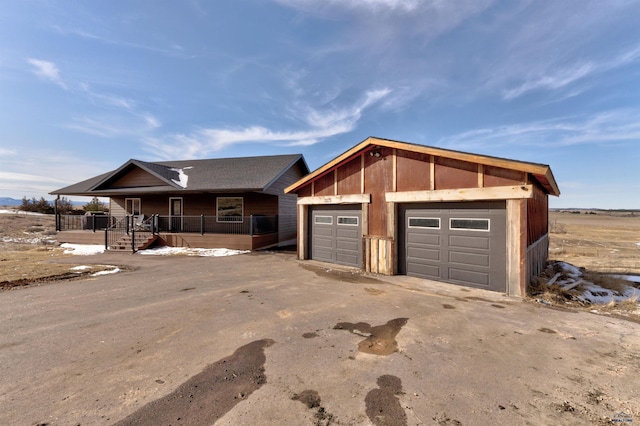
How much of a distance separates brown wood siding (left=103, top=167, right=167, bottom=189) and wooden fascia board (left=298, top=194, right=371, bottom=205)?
10.9 metres

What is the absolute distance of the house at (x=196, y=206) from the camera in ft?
50.1

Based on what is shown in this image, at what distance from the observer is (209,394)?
9.59 feet

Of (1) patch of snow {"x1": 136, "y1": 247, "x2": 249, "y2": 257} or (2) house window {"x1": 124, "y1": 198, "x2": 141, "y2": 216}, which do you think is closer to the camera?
(1) patch of snow {"x1": 136, "y1": 247, "x2": 249, "y2": 257}

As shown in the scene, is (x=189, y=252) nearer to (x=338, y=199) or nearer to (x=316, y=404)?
(x=338, y=199)

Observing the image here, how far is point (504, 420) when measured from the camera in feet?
8.40

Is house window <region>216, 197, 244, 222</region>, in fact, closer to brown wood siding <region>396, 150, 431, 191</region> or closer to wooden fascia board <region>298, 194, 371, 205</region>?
wooden fascia board <region>298, 194, 371, 205</region>

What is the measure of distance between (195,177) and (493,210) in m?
17.1

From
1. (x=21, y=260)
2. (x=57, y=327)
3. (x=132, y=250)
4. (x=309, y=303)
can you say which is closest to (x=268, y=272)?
(x=309, y=303)

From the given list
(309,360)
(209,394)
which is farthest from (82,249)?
(309,360)

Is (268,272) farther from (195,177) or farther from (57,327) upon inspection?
(195,177)

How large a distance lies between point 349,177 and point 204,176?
38.4 feet

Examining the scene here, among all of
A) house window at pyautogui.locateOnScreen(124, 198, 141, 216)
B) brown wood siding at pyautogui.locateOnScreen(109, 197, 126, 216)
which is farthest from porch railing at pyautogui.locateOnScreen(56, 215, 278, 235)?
house window at pyautogui.locateOnScreen(124, 198, 141, 216)

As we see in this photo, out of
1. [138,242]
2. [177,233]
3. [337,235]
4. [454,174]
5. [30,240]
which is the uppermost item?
[454,174]

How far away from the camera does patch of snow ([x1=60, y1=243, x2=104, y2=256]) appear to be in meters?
14.1
